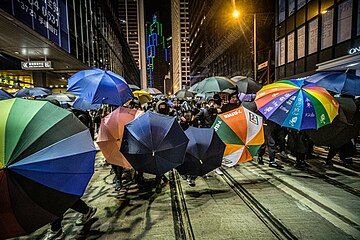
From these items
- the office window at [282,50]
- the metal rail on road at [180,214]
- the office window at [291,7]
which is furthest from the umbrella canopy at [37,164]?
the office window at [282,50]

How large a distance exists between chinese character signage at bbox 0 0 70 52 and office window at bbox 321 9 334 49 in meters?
17.7

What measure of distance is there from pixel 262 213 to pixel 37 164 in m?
4.02

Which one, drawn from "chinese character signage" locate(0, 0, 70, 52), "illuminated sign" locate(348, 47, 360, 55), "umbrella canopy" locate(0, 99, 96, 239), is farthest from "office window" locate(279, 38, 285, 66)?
"umbrella canopy" locate(0, 99, 96, 239)

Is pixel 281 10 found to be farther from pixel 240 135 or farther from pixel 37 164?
pixel 37 164

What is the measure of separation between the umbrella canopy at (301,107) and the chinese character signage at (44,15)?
929 centimetres

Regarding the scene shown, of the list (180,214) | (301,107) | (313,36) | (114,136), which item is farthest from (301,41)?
(180,214)

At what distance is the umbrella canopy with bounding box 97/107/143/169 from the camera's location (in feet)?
17.5

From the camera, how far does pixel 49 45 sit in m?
14.8

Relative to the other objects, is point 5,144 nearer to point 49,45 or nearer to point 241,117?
point 241,117

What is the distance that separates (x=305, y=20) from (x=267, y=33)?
9936 millimetres

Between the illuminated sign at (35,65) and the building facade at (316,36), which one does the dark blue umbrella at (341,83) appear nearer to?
the building facade at (316,36)

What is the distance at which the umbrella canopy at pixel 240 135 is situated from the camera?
5887 millimetres

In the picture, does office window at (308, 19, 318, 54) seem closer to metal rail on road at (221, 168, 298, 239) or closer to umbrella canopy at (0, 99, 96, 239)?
metal rail on road at (221, 168, 298, 239)

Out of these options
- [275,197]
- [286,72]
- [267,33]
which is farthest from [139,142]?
[267,33]
